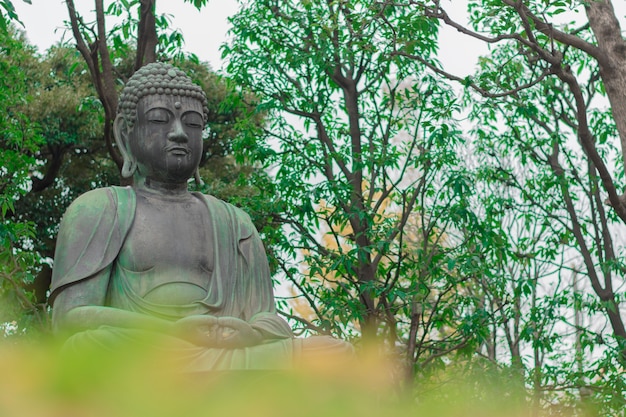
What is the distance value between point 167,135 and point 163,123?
7 centimetres

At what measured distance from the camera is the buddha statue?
4359mm

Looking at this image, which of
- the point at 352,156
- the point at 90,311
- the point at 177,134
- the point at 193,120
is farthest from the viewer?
the point at 352,156

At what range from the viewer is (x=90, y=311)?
14.2ft

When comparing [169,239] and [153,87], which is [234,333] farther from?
[153,87]

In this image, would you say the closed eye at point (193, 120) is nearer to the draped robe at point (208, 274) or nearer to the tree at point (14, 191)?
the draped robe at point (208, 274)

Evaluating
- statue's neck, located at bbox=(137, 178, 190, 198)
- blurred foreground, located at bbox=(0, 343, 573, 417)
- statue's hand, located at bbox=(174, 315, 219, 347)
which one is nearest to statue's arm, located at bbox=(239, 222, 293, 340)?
statue's hand, located at bbox=(174, 315, 219, 347)

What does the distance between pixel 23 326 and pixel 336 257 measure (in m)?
2.48

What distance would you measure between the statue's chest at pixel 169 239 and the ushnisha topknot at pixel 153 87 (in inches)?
17.2

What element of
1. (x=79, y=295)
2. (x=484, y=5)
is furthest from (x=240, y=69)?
(x=79, y=295)

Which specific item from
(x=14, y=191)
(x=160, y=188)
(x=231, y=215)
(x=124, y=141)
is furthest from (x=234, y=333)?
(x=14, y=191)

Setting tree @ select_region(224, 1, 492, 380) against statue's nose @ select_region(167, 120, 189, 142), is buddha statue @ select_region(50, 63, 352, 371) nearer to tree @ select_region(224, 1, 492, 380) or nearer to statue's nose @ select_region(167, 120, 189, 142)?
statue's nose @ select_region(167, 120, 189, 142)

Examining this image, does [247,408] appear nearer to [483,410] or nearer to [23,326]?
[483,410]

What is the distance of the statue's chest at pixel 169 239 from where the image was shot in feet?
15.4

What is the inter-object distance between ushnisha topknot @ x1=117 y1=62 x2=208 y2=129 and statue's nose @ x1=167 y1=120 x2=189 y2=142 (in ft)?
0.51
